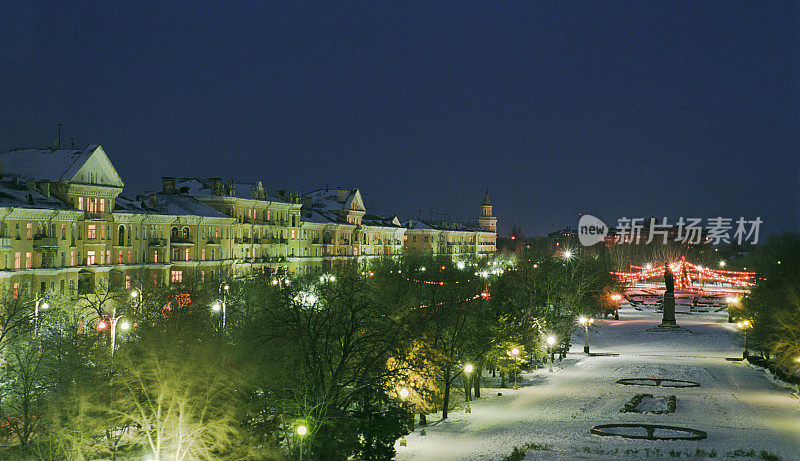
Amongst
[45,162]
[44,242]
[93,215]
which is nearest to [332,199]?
[93,215]

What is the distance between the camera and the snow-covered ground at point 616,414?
33875 mm

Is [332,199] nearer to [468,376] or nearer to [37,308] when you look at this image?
[37,308]

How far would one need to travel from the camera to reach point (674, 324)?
8919 centimetres

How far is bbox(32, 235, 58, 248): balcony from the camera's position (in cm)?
5941

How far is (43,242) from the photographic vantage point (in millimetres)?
59875

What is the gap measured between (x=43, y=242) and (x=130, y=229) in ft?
46.3

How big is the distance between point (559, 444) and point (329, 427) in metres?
10.6

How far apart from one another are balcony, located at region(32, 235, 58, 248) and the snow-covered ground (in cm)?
3458

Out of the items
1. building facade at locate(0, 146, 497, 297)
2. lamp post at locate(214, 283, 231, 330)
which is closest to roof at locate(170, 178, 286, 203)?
building facade at locate(0, 146, 497, 297)

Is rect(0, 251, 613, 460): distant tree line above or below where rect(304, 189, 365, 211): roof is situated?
below

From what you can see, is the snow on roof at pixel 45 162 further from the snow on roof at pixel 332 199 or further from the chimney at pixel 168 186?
the snow on roof at pixel 332 199

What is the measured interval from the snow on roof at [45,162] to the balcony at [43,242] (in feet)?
19.2

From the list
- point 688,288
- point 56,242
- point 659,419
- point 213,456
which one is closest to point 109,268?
point 56,242

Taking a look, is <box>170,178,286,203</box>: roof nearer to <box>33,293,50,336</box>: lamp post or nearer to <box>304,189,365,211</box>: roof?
<box>304,189,365,211</box>: roof
